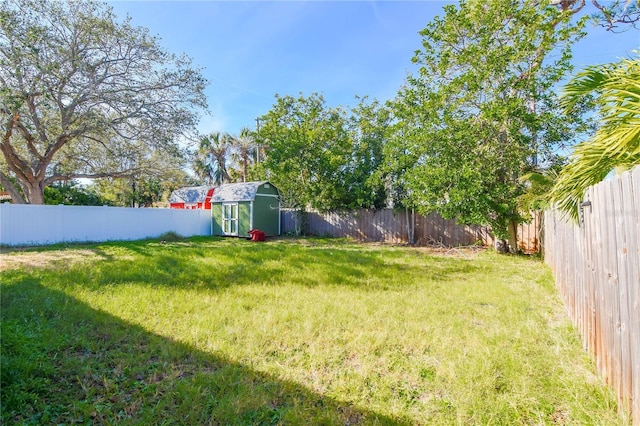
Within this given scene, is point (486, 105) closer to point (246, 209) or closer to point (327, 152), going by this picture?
point (327, 152)

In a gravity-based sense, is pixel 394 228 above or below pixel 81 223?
below

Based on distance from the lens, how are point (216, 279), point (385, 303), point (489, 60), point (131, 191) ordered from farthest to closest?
point (131, 191)
point (489, 60)
point (216, 279)
point (385, 303)

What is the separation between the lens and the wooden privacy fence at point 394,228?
10156 mm

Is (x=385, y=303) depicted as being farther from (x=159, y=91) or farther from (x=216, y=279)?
(x=159, y=91)

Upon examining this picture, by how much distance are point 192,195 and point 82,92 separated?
930 centimetres

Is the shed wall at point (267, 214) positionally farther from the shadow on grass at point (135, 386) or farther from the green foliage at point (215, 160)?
the shadow on grass at point (135, 386)

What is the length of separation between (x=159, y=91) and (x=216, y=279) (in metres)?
8.46

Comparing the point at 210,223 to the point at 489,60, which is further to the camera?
the point at 210,223

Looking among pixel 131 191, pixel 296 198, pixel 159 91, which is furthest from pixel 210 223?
pixel 131 191

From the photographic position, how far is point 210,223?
51.3 ft

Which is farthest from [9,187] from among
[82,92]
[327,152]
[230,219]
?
[327,152]

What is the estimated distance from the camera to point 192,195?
18.6 meters

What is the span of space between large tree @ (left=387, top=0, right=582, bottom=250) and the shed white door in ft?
28.0

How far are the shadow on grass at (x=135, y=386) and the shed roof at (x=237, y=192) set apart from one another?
11.5m
